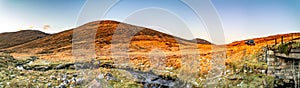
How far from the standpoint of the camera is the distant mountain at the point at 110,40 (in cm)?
820

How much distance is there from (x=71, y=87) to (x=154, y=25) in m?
2.64

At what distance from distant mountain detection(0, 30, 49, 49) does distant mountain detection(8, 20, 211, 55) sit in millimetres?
160

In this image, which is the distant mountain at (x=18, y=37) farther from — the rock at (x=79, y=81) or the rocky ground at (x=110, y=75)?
the rock at (x=79, y=81)

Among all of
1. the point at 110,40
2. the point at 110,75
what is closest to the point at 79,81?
the point at 110,75

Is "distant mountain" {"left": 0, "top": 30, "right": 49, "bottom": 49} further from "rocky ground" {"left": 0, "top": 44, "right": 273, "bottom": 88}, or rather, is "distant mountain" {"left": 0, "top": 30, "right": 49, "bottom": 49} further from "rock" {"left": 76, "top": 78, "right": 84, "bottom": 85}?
"rock" {"left": 76, "top": 78, "right": 84, "bottom": 85}

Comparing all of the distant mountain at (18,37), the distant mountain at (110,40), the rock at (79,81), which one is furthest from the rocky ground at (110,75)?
the distant mountain at (18,37)

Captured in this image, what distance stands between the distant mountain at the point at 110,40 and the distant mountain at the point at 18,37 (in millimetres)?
160

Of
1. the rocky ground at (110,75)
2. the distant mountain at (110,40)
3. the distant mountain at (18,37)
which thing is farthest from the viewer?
the distant mountain at (18,37)

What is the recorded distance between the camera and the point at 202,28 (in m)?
7.36

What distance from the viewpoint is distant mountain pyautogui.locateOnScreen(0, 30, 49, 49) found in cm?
905

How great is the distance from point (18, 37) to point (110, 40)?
2919 millimetres

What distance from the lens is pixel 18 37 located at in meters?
9.16

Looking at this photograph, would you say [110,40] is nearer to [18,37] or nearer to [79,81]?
[79,81]

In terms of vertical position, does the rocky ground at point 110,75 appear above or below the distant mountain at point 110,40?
below
